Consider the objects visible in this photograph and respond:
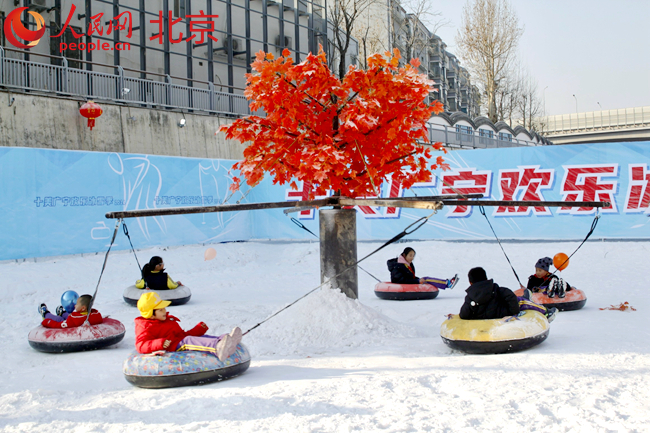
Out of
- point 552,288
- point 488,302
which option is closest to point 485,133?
point 552,288

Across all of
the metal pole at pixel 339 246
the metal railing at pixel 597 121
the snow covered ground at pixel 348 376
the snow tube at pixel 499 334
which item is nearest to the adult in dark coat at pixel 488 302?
the snow tube at pixel 499 334

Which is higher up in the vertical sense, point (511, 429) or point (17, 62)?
point (17, 62)

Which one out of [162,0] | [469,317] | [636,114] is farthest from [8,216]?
[636,114]

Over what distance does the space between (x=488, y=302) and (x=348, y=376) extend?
7.48 feet

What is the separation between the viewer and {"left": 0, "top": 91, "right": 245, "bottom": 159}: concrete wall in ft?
55.0

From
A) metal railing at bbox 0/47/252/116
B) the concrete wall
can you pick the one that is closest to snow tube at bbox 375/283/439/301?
the concrete wall

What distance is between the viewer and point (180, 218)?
17281 mm

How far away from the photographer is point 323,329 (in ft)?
25.8

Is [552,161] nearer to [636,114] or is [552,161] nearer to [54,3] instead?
[54,3]

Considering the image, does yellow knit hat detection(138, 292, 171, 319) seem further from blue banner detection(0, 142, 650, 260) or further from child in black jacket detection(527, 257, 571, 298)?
blue banner detection(0, 142, 650, 260)

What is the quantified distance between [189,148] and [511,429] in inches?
753

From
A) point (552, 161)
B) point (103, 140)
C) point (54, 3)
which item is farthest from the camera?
point (54, 3)

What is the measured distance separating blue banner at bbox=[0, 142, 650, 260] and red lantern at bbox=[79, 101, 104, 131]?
3.16 m

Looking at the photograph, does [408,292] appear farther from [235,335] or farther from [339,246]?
[235,335]
